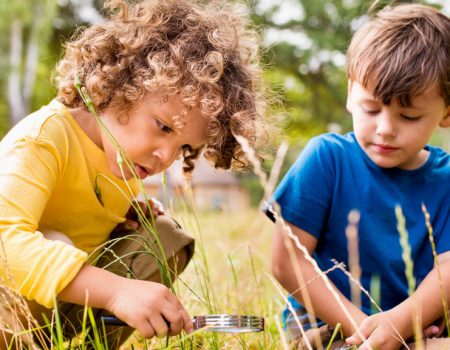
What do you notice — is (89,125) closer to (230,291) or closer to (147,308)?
(147,308)

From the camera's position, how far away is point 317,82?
524 inches

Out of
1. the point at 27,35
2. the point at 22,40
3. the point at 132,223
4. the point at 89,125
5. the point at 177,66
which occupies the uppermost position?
the point at 177,66

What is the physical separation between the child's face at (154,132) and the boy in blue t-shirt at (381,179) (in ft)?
1.31

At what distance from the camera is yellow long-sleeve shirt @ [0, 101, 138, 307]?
1.53 m

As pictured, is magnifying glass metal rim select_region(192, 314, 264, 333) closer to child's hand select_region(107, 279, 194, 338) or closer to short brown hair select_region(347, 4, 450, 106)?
child's hand select_region(107, 279, 194, 338)

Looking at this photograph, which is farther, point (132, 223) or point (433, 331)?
point (132, 223)

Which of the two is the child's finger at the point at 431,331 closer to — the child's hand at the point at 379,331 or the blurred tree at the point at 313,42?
the child's hand at the point at 379,331

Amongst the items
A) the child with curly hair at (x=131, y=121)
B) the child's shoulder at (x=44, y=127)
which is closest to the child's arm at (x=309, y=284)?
the child with curly hair at (x=131, y=121)

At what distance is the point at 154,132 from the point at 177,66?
0.23 metres

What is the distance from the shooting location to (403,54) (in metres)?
2.09

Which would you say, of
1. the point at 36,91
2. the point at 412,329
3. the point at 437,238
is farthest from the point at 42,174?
the point at 36,91

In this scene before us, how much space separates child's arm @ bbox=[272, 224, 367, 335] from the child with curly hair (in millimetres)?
299

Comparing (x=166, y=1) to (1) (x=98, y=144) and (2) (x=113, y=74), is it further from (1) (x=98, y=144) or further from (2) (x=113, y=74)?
(1) (x=98, y=144)

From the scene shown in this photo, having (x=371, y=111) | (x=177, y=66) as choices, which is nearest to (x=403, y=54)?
(x=371, y=111)
